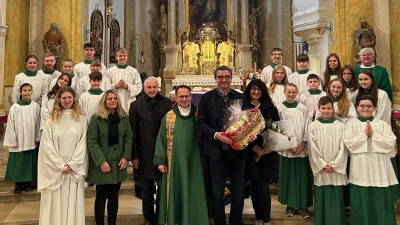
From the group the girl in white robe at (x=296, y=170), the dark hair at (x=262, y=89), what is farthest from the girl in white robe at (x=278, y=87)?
the dark hair at (x=262, y=89)

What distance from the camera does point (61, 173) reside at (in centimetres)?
389

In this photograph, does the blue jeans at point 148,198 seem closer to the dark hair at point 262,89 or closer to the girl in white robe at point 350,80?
the dark hair at point 262,89

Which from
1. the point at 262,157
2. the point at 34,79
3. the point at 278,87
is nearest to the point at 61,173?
the point at 262,157

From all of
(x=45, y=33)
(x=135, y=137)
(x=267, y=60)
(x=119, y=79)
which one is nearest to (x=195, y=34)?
(x=267, y=60)

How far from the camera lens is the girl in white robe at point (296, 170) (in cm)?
451

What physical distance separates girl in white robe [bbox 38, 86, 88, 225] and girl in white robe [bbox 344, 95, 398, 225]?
3057mm

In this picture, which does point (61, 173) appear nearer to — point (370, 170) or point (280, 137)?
point (280, 137)

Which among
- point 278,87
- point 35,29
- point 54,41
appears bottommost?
point 278,87

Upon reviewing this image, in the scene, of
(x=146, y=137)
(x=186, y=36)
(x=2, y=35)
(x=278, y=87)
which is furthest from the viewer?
(x=186, y=36)

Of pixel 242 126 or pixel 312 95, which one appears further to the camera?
pixel 312 95

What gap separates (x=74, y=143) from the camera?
3.96m

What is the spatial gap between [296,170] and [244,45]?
10867mm

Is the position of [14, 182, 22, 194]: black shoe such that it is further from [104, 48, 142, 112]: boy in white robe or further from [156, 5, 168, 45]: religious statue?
[156, 5, 168, 45]: religious statue

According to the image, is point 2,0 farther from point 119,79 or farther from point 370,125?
point 370,125
